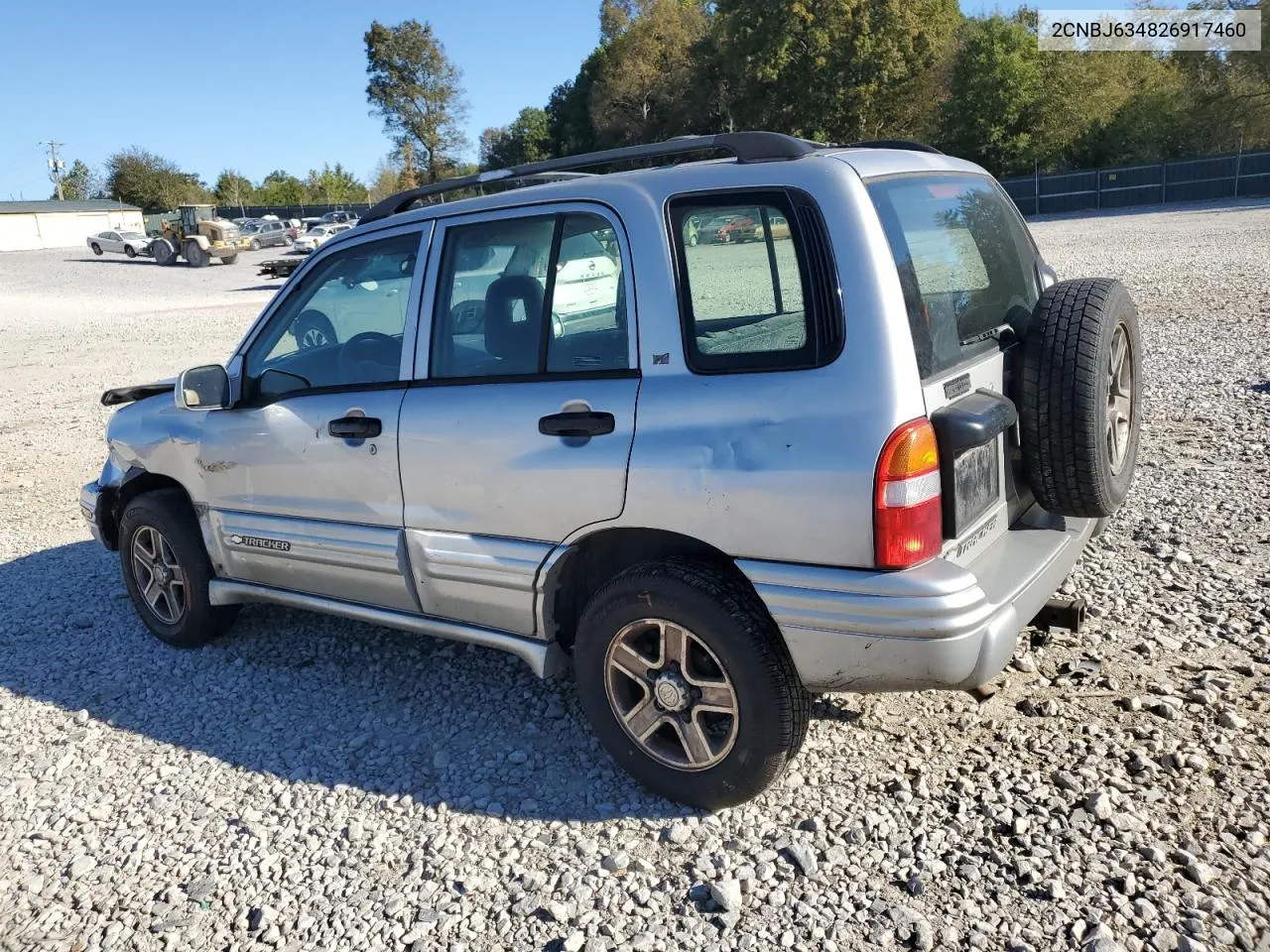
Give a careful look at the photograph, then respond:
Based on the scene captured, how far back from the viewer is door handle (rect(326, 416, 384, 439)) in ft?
12.4

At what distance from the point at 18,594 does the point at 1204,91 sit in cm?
5066

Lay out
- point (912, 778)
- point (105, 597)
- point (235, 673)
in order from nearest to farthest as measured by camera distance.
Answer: point (912, 778), point (235, 673), point (105, 597)

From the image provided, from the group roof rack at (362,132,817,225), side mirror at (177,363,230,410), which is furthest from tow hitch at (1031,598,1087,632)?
side mirror at (177,363,230,410)

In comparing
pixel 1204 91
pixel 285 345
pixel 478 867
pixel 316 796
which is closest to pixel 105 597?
pixel 285 345

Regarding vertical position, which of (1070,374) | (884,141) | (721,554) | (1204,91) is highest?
(1204,91)

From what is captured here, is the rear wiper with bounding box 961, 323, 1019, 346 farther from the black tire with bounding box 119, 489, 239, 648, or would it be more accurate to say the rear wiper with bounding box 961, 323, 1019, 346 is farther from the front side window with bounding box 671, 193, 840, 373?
the black tire with bounding box 119, 489, 239, 648

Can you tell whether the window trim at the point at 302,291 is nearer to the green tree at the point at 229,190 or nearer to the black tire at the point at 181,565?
the black tire at the point at 181,565

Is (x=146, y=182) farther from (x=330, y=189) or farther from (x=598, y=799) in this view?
(x=598, y=799)

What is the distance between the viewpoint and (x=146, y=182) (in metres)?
84.2

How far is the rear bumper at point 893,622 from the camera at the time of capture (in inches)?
108

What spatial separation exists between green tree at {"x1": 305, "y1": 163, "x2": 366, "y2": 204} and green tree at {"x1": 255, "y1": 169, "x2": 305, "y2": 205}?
42.0 inches

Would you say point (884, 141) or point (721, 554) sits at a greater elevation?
point (884, 141)

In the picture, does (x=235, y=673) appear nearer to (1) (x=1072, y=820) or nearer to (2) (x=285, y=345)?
(2) (x=285, y=345)

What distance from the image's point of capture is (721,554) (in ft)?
10.3
